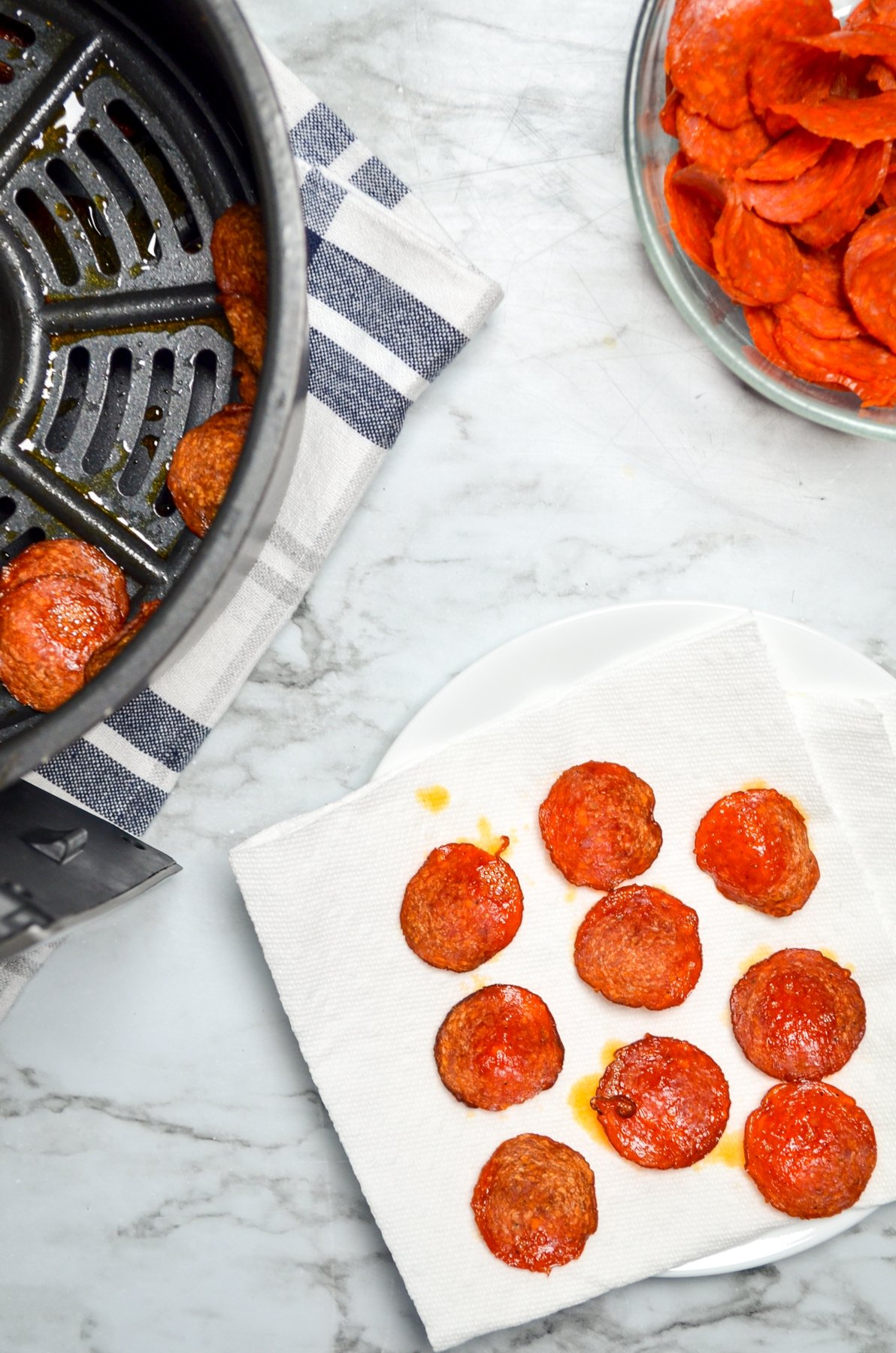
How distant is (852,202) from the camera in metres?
0.92

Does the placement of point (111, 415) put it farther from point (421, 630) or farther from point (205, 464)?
point (421, 630)

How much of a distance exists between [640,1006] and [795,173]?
0.73m

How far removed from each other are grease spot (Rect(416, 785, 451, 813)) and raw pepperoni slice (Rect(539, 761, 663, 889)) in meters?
0.09

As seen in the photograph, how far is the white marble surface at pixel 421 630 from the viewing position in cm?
104

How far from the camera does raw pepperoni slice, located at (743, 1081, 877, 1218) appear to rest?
99cm

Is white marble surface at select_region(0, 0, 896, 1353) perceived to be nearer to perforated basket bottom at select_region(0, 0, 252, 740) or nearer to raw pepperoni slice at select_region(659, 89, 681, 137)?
raw pepperoni slice at select_region(659, 89, 681, 137)

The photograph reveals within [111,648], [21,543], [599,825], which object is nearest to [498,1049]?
[599,825]

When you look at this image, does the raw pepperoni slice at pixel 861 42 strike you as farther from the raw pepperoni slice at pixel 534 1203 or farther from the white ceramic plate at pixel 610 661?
the raw pepperoni slice at pixel 534 1203

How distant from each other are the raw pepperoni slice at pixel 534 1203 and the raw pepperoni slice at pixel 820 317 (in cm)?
75

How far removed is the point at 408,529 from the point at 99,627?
306mm

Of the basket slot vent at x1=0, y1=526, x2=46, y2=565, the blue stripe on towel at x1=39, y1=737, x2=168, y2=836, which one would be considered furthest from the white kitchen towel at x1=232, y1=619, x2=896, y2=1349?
the basket slot vent at x1=0, y1=526, x2=46, y2=565

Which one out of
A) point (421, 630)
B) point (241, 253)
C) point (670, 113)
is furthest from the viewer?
point (421, 630)

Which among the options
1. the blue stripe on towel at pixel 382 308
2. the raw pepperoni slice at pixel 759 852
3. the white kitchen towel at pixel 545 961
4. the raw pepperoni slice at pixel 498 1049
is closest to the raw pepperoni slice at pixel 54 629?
the white kitchen towel at pixel 545 961

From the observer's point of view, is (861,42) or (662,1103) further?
(662,1103)
